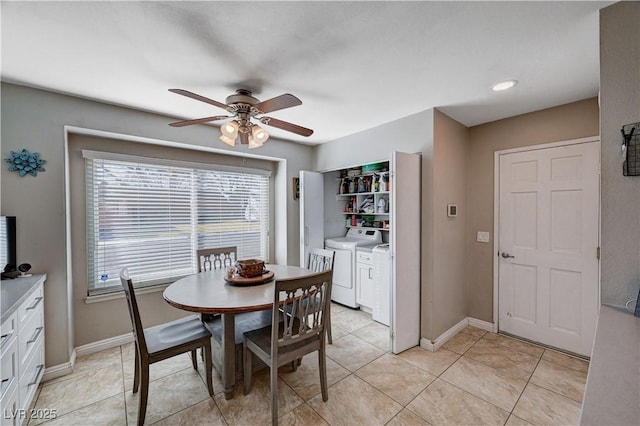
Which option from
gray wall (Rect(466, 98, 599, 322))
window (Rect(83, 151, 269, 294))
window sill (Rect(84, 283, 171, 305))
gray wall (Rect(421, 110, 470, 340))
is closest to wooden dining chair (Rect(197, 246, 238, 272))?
window (Rect(83, 151, 269, 294))

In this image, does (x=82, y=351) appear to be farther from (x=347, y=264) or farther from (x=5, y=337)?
(x=347, y=264)

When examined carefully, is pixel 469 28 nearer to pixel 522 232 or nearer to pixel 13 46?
pixel 522 232

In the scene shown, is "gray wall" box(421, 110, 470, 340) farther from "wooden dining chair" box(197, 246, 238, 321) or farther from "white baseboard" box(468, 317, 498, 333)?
"wooden dining chair" box(197, 246, 238, 321)

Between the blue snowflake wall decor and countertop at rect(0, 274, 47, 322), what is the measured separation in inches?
33.4

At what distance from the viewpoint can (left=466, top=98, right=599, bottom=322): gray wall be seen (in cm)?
274

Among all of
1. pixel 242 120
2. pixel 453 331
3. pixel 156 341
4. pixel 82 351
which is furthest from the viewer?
pixel 453 331

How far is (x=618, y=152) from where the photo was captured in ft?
4.25

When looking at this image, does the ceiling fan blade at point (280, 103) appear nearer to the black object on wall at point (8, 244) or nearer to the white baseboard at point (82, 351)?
the black object on wall at point (8, 244)

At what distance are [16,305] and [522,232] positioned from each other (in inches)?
166

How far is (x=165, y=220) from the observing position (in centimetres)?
315

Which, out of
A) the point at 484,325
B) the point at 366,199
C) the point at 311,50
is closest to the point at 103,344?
the point at 311,50

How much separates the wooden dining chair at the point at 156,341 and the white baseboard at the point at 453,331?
2.05 m

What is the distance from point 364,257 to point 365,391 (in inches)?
67.3

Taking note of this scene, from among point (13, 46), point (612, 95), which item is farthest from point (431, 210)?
point (13, 46)
